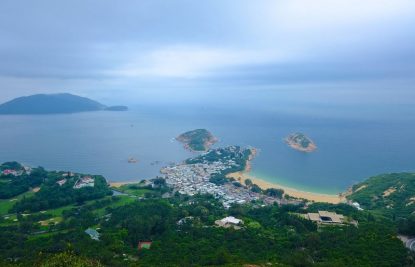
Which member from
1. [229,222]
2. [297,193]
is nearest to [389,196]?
[297,193]

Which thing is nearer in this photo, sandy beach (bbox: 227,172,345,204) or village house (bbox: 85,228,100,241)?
village house (bbox: 85,228,100,241)

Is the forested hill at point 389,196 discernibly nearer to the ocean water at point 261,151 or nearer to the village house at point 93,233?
the ocean water at point 261,151

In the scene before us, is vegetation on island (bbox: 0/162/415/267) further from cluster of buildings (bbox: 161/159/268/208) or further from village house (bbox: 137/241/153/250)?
cluster of buildings (bbox: 161/159/268/208)

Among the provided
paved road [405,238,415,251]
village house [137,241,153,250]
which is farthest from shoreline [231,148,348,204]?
village house [137,241,153,250]

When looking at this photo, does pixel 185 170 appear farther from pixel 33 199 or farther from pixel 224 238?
pixel 224 238

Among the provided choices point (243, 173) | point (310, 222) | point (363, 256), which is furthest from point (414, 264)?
point (243, 173)
